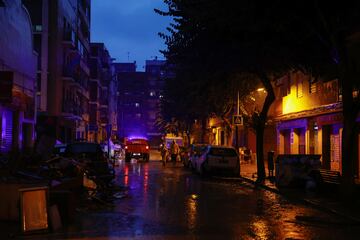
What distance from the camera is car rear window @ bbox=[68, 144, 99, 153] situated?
2454 cm

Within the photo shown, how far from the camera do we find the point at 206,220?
12.6 meters

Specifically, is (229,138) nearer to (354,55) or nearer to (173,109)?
(173,109)

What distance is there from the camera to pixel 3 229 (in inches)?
434

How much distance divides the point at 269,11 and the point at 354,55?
8.74 m

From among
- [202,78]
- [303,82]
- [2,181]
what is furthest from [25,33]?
[2,181]

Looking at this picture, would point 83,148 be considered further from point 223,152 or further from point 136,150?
point 136,150

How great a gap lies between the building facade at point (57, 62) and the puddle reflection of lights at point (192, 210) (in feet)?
86.9

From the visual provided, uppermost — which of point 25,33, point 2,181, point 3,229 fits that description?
point 25,33

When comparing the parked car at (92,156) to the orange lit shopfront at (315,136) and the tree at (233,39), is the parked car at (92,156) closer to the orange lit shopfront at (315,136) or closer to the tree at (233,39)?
the tree at (233,39)

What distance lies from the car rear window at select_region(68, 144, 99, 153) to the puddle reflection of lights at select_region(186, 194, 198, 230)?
7438mm

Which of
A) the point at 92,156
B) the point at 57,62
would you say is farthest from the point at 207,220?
the point at 57,62

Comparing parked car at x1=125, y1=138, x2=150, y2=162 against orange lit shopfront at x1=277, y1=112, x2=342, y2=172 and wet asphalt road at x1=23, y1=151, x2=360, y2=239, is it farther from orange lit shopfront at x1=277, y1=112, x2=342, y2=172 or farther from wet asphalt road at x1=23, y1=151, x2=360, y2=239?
wet asphalt road at x1=23, y1=151, x2=360, y2=239

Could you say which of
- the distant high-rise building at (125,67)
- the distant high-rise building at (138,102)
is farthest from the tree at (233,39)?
the distant high-rise building at (125,67)

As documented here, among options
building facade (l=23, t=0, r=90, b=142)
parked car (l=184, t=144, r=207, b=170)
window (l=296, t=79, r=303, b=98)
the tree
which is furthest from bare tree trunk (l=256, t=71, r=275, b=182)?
building facade (l=23, t=0, r=90, b=142)
